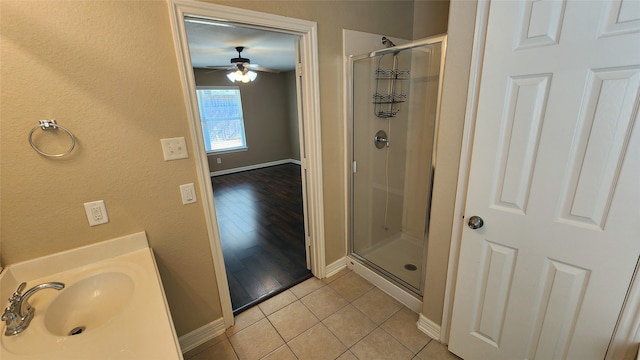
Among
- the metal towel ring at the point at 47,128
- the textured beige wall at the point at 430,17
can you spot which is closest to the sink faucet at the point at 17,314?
the metal towel ring at the point at 47,128

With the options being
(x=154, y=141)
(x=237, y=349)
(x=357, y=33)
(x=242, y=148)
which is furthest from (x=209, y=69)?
(x=237, y=349)

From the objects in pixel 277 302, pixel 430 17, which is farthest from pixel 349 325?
pixel 430 17

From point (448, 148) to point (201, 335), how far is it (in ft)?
6.67

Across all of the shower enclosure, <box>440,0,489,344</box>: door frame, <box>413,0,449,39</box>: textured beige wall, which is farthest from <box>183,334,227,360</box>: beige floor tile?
<box>413,0,449,39</box>: textured beige wall

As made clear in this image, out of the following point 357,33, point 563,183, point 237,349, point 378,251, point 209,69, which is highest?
point 209,69

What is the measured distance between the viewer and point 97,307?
118 cm

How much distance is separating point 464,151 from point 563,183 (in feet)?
1.35

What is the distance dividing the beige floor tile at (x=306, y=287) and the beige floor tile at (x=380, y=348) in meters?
0.63

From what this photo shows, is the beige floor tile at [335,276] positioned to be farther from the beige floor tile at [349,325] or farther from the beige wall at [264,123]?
the beige wall at [264,123]

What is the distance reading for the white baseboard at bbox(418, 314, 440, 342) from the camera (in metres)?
1.75

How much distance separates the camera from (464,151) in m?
1.36

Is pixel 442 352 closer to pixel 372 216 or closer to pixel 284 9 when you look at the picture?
pixel 372 216

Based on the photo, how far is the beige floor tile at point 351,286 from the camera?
221cm

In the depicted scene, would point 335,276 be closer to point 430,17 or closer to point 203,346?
point 203,346
